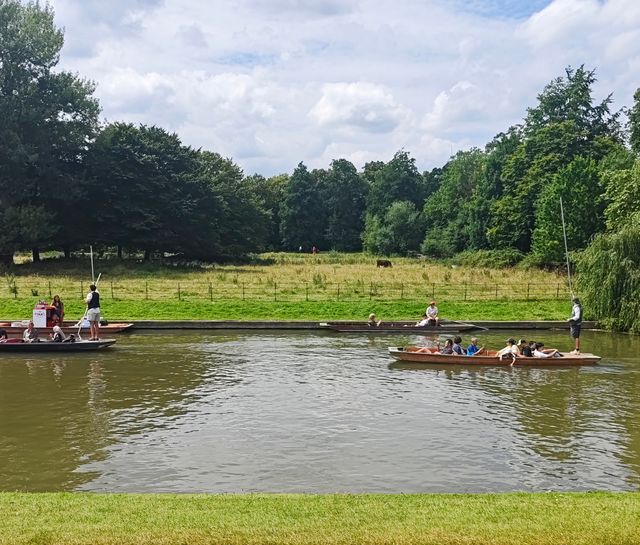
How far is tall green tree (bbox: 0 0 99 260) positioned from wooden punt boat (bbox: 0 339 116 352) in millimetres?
38107

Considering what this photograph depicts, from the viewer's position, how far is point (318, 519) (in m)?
9.77

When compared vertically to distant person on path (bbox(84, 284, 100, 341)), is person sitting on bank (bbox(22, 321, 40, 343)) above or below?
below

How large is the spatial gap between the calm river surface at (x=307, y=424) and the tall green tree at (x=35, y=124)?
134 ft

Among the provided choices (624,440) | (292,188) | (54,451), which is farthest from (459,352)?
(292,188)

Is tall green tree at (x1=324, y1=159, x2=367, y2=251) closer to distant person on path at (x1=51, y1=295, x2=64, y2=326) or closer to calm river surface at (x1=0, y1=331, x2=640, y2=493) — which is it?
distant person on path at (x1=51, y1=295, x2=64, y2=326)

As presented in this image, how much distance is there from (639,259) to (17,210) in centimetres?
5342

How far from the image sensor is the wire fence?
43.8m

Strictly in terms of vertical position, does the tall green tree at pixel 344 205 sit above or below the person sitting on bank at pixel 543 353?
above

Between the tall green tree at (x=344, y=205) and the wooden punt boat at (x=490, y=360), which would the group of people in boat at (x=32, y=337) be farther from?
the tall green tree at (x=344, y=205)

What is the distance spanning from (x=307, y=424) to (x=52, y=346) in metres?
15.8

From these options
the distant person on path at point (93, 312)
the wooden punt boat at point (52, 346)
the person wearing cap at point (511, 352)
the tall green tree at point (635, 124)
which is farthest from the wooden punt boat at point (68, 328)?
the tall green tree at point (635, 124)

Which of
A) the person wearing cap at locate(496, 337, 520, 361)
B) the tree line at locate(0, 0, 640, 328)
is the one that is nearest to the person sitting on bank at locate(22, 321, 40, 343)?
the person wearing cap at locate(496, 337, 520, 361)

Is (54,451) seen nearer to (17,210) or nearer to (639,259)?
(639,259)

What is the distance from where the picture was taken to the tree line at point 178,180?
64.3 metres
